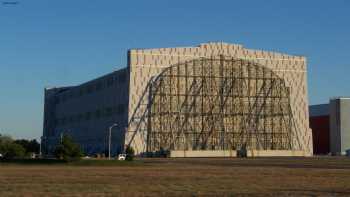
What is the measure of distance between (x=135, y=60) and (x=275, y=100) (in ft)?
108

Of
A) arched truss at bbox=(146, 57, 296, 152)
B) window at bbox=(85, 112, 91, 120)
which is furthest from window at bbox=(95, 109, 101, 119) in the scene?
arched truss at bbox=(146, 57, 296, 152)

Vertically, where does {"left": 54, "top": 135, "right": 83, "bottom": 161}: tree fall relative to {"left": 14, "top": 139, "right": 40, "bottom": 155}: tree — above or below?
below

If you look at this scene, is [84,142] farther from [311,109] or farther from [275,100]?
[311,109]

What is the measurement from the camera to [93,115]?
Result: 156750mm

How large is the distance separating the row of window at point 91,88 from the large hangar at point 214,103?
5485 mm

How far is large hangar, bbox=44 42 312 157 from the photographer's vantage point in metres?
135

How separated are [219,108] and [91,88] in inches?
1460

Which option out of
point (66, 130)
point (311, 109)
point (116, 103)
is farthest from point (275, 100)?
point (66, 130)

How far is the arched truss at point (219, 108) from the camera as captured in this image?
13588 cm

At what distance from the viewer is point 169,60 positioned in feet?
452

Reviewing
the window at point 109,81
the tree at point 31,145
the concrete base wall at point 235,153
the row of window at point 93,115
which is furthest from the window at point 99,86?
the concrete base wall at point 235,153

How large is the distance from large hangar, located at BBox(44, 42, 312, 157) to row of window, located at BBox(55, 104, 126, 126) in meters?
2.11

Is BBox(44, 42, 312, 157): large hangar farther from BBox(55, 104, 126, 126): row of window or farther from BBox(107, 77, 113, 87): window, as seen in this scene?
BBox(107, 77, 113, 87): window

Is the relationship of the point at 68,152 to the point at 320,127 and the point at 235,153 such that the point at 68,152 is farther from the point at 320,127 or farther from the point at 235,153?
→ the point at 320,127
